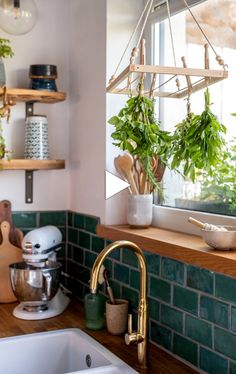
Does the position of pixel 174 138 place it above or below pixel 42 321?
above

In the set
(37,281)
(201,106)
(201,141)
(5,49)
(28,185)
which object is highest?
(5,49)

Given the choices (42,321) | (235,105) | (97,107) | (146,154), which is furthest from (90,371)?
(97,107)

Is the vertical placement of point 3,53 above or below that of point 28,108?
above

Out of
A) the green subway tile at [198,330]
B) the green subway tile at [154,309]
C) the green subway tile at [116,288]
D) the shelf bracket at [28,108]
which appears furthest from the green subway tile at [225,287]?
the shelf bracket at [28,108]

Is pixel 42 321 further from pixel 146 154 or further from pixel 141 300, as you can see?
pixel 146 154

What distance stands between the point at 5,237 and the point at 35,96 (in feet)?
2.02

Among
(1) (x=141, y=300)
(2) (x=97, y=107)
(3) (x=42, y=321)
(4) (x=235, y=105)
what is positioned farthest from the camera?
(2) (x=97, y=107)

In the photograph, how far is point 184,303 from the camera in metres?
1.54

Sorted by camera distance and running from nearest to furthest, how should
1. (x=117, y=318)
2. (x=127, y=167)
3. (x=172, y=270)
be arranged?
(x=172, y=270) → (x=117, y=318) → (x=127, y=167)

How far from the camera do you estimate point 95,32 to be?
206 cm

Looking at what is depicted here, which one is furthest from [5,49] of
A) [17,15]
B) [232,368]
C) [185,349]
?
[232,368]

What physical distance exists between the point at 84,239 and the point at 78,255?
0.35 feet

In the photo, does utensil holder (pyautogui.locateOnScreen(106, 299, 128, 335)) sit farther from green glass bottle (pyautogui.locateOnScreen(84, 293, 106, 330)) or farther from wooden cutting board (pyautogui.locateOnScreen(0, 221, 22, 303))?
wooden cutting board (pyautogui.locateOnScreen(0, 221, 22, 303))

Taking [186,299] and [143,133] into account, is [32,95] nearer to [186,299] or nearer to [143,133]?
[143,133]
